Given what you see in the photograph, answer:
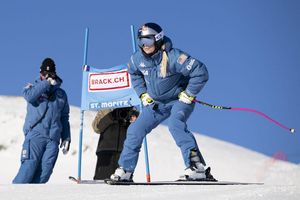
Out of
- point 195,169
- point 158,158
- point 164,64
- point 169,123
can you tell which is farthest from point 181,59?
point 158,158

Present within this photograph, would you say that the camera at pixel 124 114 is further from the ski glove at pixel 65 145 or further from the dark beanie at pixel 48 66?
the dark beanie at pixel 48 66

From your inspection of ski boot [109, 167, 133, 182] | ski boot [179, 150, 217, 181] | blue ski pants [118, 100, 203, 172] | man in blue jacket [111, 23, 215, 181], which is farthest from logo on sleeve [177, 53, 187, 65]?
ski boot [109, 167, 133, 182]

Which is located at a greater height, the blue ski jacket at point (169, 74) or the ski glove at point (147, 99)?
the blue ski jacket at point (169, 74)

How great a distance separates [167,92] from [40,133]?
88.3 inches

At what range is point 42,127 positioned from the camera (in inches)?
356

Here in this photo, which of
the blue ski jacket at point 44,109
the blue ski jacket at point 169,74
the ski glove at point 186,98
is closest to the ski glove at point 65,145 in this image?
the blue ski jacket at point 44,109

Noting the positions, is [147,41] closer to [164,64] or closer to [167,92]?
[164,64]

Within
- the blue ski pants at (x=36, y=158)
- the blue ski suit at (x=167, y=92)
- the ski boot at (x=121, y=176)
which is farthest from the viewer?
the blue ski pants at (x=36, y=158)

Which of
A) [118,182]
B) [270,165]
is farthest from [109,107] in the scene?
[270,165]

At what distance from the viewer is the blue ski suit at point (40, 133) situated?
8.97 metres

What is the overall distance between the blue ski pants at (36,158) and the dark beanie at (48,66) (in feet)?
2.70

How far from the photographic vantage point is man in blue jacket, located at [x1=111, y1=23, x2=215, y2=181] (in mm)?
7285

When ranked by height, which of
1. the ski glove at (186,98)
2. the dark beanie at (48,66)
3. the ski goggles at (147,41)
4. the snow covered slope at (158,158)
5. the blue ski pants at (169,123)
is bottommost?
the blue ski pants at (169,123)

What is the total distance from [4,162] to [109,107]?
9.79 metres
